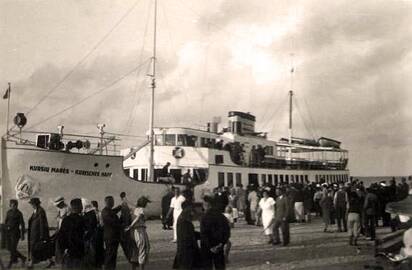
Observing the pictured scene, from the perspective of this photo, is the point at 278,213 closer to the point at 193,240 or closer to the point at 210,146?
the point at 193,240

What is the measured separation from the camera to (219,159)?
22203 mm

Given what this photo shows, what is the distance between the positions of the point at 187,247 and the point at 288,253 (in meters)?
4.95

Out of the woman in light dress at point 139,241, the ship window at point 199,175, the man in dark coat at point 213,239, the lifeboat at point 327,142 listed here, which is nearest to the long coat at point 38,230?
the woman in light dress at point 139,241

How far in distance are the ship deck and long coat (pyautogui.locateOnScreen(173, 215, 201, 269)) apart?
2644mm

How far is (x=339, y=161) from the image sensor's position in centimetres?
3672

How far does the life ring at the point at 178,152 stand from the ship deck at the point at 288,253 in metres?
7.04

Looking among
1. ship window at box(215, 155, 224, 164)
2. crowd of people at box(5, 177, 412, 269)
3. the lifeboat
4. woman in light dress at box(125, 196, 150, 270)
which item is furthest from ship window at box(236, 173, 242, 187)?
the lifeboat

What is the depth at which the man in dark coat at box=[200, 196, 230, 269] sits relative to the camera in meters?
6.51

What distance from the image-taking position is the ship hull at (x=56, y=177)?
559 inches

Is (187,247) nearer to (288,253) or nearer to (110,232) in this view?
(110,232)

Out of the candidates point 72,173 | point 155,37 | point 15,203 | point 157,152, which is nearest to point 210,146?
point 157,152

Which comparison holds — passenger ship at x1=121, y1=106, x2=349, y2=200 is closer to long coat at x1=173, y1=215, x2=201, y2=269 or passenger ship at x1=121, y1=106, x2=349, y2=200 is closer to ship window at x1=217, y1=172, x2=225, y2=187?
ship window at x1=217, y1=172, x2=225, y2=187

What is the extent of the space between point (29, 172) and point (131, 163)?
285 inches

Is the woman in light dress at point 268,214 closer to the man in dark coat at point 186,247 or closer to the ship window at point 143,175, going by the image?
the man in dark coat at point 186,247
